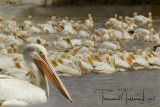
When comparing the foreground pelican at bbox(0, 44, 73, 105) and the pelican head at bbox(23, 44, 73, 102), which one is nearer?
the foreground pelican at bbox(0, 44, 73, 105)

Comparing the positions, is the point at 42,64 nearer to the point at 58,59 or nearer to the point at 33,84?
the point at 33,84

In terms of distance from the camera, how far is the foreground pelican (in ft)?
15.9

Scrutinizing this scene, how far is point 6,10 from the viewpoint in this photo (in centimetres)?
2283

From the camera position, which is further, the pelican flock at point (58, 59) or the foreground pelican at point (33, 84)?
the pelican flock at point (58, 59)

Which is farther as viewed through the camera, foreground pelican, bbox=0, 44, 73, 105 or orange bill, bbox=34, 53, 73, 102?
orange bill, bbox=34, 53, 73, 102

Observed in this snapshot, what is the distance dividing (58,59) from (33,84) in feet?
12.2

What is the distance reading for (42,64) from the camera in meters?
5.10

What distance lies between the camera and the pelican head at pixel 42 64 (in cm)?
507

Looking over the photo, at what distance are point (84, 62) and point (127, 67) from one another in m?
0.81

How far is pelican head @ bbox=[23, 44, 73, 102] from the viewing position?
507 centimetres

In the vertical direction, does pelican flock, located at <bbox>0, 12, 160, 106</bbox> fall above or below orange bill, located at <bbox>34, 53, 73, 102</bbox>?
below

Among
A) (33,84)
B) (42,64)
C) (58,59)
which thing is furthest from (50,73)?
(58,59)

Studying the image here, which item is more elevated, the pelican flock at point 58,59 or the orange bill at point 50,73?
the orange bill at point 50,73

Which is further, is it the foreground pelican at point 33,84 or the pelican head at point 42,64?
the pelican head at point 42,64
